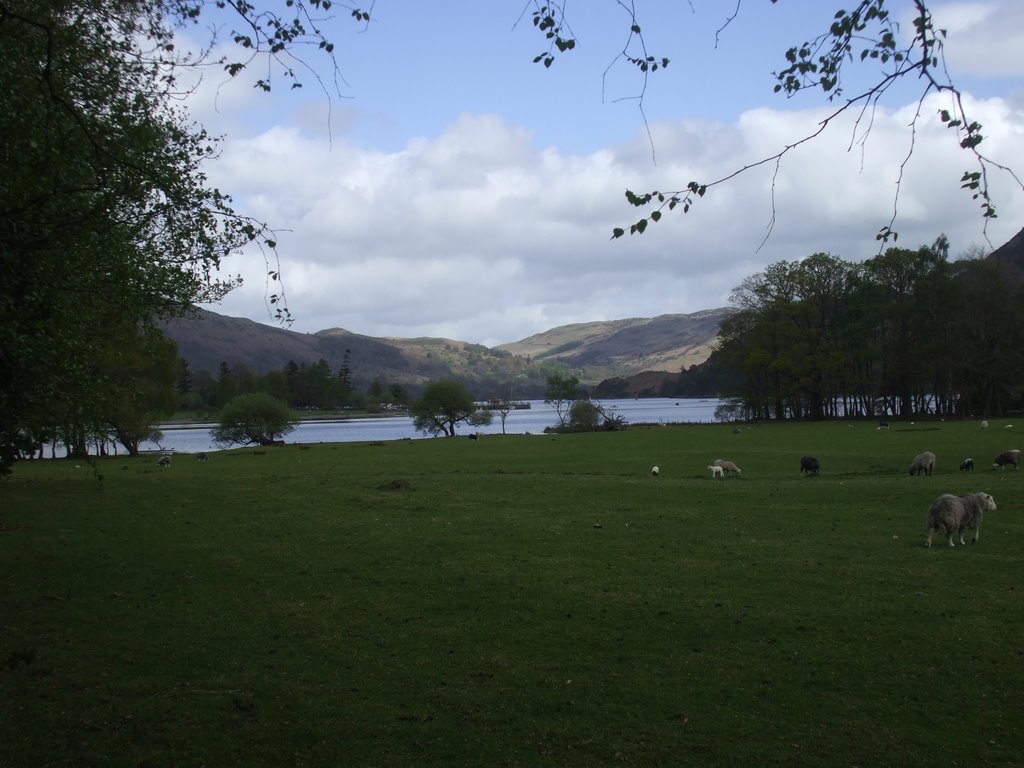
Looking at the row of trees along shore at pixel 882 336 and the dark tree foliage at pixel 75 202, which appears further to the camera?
the row of trees along shore at pixel 882 336

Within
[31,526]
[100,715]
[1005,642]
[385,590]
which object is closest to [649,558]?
[385,590]

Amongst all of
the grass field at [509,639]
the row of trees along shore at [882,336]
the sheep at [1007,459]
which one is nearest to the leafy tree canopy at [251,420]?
the row of trees along shore at [882,336]

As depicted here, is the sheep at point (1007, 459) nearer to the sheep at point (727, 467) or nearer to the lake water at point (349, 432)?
the sheep at point (727, 467)

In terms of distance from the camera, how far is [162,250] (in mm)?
14312

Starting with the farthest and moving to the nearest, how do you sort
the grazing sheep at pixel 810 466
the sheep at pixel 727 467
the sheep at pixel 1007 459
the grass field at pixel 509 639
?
the sheep at pixel 727 467
the grazing sheep at pixel 810 466
the sheep at pixel 1007 459
the grass field at pixel 509 639

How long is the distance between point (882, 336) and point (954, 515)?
86119mm

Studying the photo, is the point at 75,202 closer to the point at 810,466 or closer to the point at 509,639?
the point at 509,639

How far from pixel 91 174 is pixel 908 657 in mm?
12755

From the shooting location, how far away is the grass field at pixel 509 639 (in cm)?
673

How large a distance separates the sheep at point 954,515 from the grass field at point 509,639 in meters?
0.57

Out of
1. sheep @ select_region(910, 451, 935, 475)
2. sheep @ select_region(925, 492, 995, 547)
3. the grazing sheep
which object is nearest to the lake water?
the grazing sheep

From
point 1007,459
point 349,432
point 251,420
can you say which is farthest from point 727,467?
point 349,432

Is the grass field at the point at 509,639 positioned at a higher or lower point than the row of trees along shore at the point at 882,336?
Result: lower

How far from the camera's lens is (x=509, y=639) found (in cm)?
945
